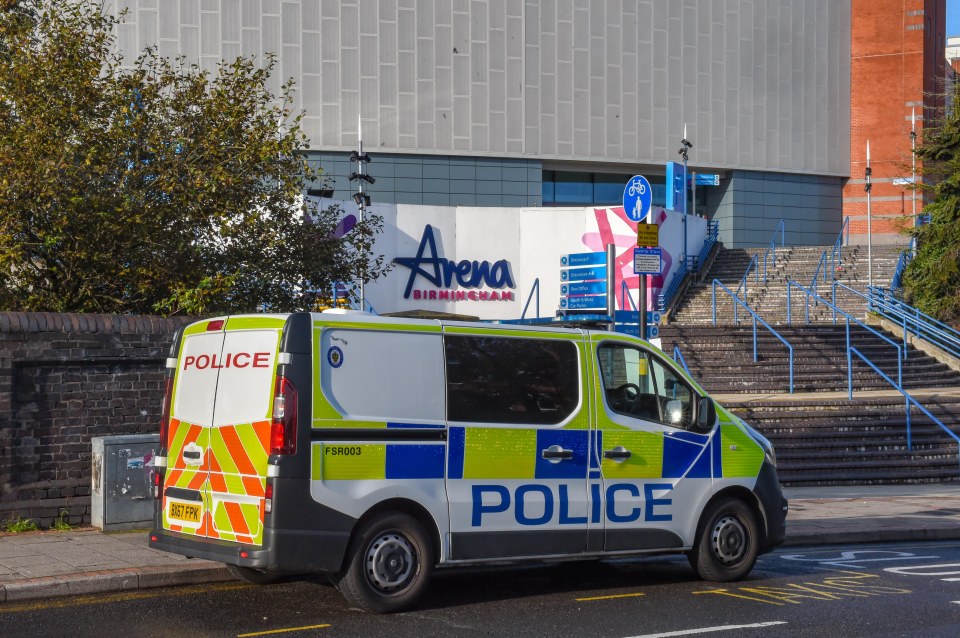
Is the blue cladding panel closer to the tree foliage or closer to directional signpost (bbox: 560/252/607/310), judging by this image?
directional signpost (bbox: 560/252/607/310)

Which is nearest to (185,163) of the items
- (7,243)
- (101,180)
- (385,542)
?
(101,180)

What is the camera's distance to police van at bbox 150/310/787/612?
7.94 m

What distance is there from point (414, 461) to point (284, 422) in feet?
3.48

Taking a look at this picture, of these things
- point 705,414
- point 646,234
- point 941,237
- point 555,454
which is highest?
point 941,237

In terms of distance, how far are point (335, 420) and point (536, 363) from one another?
5.90ft

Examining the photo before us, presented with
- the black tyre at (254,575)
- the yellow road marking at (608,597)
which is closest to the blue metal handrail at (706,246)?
the yellow road marking at (608,597)

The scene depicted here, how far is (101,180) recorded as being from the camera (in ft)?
42.3

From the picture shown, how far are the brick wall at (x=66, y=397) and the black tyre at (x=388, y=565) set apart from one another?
4.55 metres

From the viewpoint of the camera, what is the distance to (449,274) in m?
32.8

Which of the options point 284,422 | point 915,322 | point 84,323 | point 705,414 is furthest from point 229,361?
point 915,322

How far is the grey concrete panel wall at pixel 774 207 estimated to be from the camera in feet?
161

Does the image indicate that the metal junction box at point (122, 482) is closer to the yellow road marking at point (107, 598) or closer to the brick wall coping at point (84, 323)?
the brick wall coping at point (84, 323)

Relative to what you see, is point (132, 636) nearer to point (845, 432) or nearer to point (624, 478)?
point (624, 478)

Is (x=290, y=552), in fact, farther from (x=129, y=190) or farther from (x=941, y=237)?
(x=941, y=237)
